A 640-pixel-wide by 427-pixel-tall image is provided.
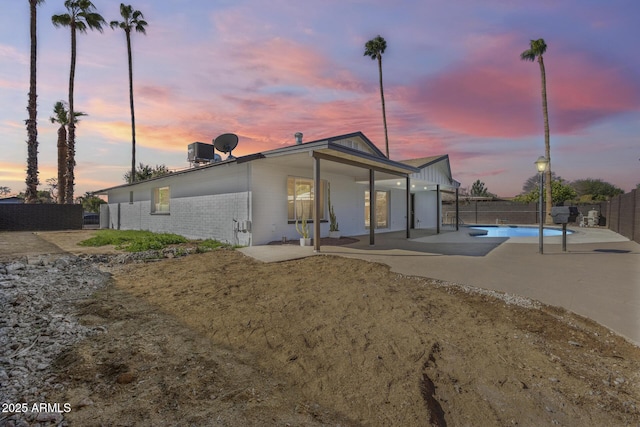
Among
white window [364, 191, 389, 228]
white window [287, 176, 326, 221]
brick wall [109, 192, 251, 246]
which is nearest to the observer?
brick wall [109, 192, 251, 246]

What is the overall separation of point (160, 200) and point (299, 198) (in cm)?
841

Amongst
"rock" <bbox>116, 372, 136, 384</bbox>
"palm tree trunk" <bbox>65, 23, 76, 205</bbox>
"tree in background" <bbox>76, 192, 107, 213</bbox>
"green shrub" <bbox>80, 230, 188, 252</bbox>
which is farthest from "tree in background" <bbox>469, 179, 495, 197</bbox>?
"rock" <bbox>116, 372, 136, 384</bbox>

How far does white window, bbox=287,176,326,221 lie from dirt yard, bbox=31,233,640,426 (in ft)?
20.5

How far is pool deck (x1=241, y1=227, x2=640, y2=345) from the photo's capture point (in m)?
4.00

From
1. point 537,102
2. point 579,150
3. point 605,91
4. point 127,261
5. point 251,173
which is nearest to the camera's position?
point 127,261

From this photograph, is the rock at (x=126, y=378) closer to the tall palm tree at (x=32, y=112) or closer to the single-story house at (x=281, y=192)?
the single-story house at (x=281, y=192)

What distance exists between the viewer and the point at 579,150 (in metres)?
15.2

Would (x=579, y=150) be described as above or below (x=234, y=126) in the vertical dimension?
below

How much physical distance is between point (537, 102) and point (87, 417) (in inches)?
1182

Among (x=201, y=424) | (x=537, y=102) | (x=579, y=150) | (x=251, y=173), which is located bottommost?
(x=201, y=424)

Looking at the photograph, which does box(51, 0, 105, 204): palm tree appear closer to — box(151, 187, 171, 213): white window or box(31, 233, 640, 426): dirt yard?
box(151, 187, 171, 213): white window

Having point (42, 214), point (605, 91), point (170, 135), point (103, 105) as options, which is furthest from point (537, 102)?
point (42, 214)

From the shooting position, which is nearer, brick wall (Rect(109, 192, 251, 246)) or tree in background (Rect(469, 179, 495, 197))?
brick wall (Rect(109, 192, 251, 246))

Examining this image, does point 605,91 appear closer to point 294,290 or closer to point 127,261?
point 294,290
